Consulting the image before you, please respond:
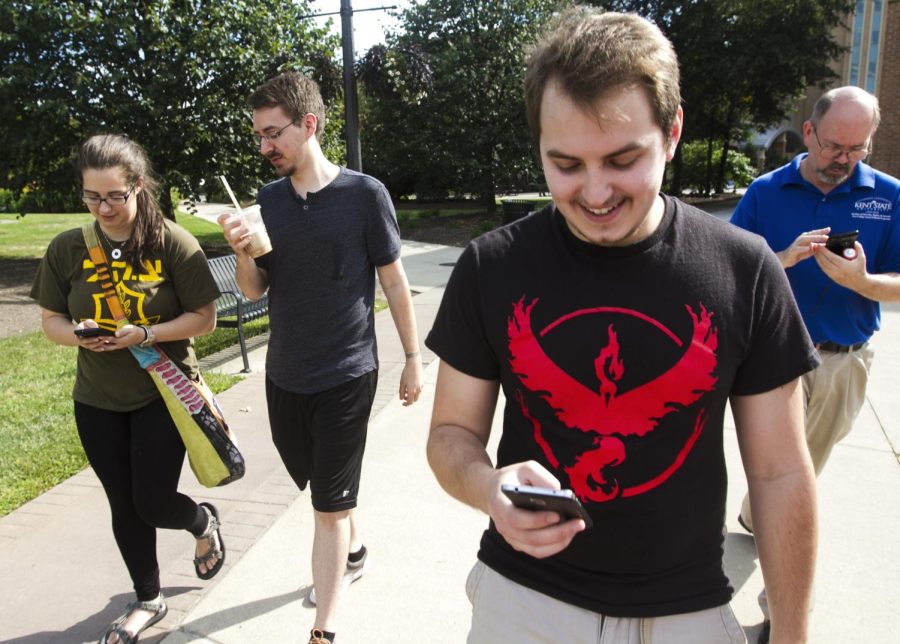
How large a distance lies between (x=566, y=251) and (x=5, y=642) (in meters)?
2.82

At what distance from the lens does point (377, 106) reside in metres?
23.0

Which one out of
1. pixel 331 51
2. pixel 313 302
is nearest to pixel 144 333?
pixel 313 302

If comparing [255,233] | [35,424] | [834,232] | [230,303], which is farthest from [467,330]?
[230,303]

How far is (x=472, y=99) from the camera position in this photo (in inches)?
870

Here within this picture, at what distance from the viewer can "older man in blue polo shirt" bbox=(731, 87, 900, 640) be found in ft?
9.14

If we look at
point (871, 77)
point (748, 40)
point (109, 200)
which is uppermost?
point (748, 40)

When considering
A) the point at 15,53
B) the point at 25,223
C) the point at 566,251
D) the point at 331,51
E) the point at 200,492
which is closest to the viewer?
the point at 566,251

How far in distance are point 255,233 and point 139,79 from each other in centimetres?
1124

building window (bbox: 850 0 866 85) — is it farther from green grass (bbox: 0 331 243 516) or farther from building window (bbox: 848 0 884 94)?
green grass (bbox: 0 331 243 516)

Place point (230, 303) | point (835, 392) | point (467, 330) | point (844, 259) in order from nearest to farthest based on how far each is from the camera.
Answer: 1. point (467, 330)
2. point (844, 259)
3. point (835, 392)
4. point (230, 303)

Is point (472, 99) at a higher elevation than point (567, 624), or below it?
higher

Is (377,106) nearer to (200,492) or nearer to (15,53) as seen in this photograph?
(15,53)

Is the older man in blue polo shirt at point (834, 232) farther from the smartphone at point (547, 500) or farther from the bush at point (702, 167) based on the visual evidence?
the bush at point (702, 167)

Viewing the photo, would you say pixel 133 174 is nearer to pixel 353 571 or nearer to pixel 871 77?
pixel 353 571
